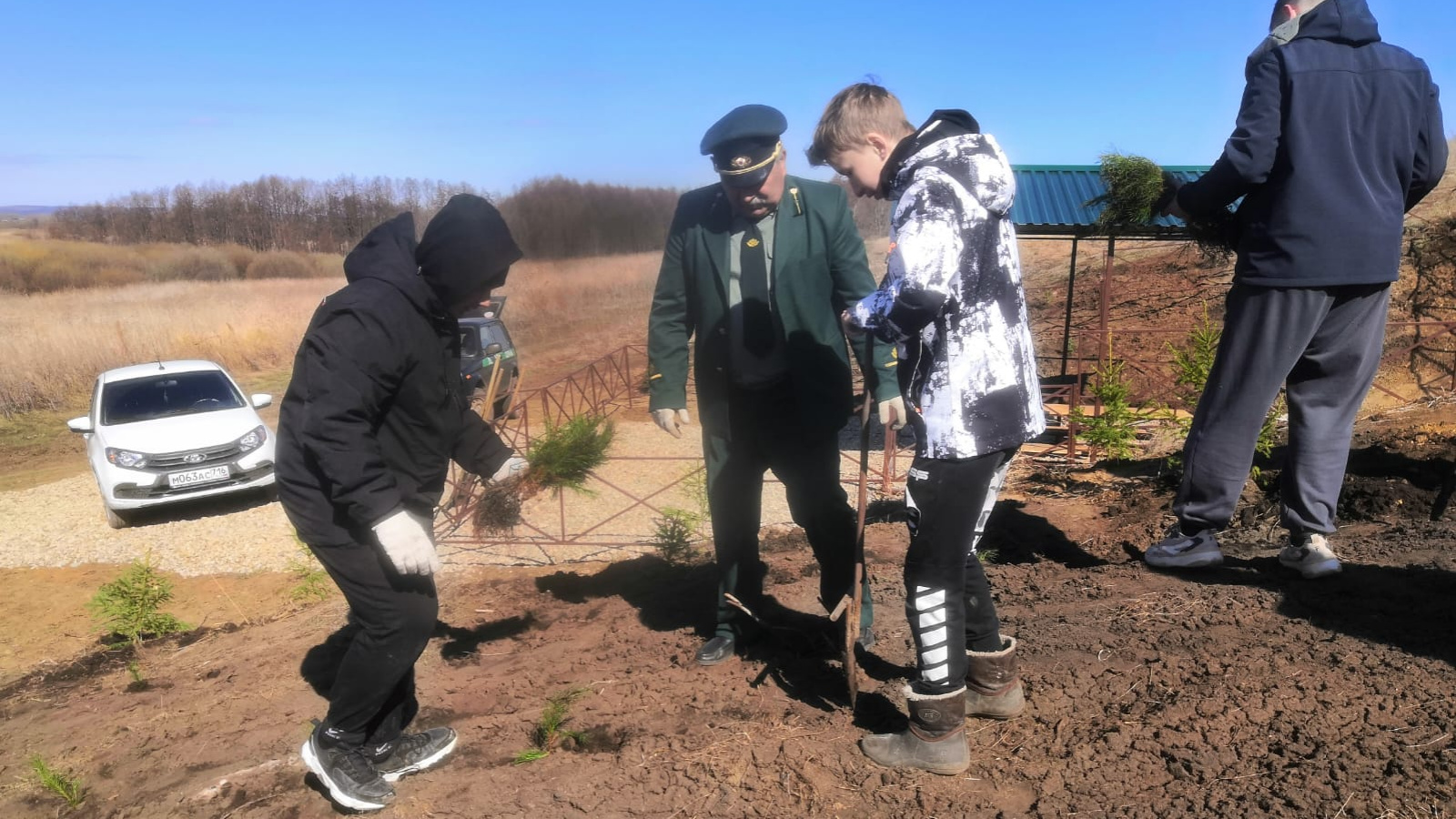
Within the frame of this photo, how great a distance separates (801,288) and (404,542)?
1.60 m

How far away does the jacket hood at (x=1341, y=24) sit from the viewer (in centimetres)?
309

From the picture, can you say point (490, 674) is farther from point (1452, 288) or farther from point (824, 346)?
point (1452, 288)

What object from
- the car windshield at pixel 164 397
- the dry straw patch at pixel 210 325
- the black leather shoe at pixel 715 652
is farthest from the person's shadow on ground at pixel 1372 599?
the dry straw patch at pixel 210 325

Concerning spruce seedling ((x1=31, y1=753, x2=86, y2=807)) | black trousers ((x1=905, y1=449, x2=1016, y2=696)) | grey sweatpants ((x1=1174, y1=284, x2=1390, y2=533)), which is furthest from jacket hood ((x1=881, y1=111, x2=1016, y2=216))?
spruce seedling ((x1=31, y1=753, x2=86, y2=807))

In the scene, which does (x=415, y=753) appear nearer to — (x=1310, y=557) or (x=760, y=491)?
(x=760, y=491)

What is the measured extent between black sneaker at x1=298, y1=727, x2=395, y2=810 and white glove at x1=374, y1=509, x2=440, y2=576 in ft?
2.10

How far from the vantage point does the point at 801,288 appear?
127 inches

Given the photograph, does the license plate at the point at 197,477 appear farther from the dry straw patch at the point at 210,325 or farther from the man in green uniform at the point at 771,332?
the man in green uniform at the point at 771,332

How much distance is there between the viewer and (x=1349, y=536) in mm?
4070

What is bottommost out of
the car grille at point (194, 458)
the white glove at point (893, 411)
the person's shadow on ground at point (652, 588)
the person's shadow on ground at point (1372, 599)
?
the car grille at point (194, 458)

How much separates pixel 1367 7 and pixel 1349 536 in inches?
88.4

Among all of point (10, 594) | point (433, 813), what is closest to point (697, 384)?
point (433, 813)

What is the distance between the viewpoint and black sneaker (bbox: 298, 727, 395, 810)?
261 cm

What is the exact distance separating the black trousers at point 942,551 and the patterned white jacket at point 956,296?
0.22ft
